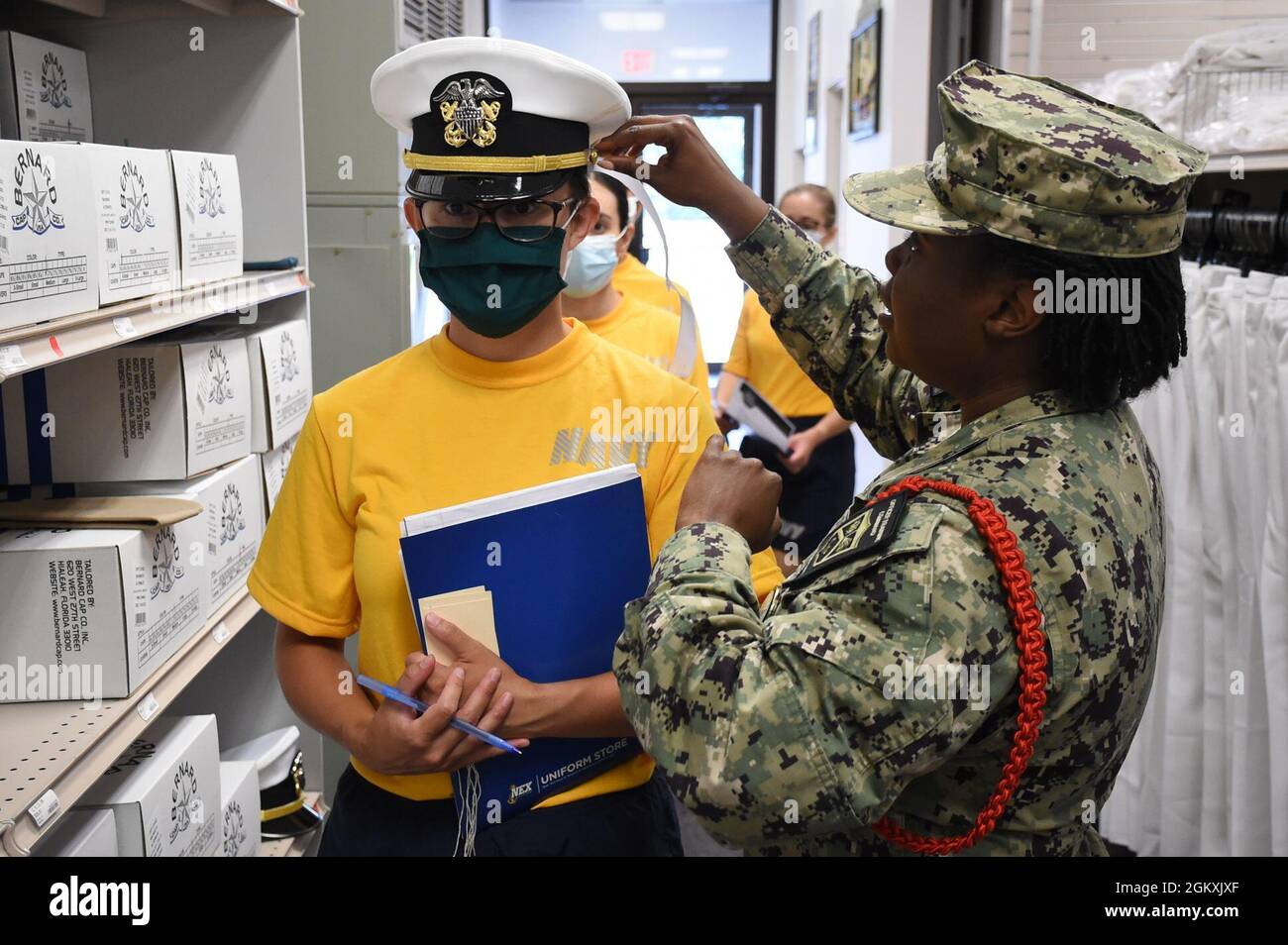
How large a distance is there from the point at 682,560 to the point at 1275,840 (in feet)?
6.04

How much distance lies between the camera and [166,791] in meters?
2.01

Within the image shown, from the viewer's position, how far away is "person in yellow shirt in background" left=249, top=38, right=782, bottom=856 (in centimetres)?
148

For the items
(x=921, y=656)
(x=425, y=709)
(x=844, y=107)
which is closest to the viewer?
(x=921, y=656)

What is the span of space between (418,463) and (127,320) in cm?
68

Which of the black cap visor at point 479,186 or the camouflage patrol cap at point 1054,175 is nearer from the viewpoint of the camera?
the camouflage patrol cap at point 1054,175

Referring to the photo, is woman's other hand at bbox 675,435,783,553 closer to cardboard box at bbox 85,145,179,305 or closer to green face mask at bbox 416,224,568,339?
green face mask at bbox 416,224,568,339

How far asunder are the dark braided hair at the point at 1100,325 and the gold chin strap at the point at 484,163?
60 centimetres

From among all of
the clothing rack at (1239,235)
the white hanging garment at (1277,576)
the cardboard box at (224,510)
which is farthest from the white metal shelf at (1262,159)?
the cardboard box at (224,510)

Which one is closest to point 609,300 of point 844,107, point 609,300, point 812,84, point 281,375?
point 609,300

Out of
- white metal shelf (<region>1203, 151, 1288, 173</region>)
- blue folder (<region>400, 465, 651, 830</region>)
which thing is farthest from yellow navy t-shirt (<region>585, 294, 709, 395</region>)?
blue folder (<region>400, 465, 651, 830</region>)

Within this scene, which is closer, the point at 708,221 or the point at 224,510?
the point at 224,510

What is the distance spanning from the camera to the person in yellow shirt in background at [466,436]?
4.86 feet

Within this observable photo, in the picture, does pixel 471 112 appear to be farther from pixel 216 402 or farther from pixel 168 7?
pixel 168 7

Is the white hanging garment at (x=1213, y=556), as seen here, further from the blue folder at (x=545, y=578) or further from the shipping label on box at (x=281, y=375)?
the shipping label on box at (x=281, y=375)
